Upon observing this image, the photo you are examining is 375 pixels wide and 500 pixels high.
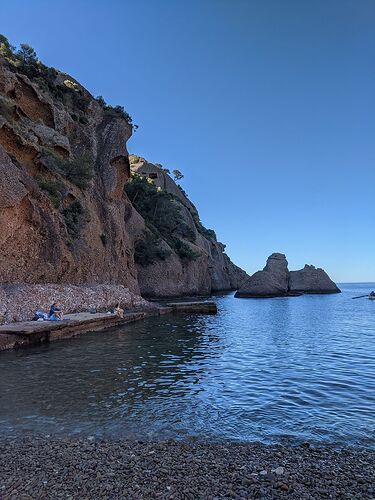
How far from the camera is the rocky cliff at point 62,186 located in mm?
23797

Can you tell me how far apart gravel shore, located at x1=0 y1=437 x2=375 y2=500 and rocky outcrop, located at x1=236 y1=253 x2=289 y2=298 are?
73.9m

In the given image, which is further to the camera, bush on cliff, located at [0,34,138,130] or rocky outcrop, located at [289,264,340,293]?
rocky outcrop, located at [289,264,340,293]

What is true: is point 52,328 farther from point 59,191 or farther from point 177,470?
point 59,191

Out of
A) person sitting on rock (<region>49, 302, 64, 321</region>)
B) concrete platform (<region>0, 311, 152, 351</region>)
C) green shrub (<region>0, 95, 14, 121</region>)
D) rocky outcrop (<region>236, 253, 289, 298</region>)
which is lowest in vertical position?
concrete platform (<region>0, 311, 152, 351</region>)

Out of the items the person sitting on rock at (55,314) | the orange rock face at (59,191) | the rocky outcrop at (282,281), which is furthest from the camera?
the rocky outcrop at (282,281)

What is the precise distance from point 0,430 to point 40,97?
119 feet

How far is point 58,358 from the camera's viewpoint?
49.8 ft

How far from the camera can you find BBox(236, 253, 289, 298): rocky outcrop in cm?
8069

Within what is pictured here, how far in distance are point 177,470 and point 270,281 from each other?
80738mm

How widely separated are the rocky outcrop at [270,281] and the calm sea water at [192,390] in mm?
60403

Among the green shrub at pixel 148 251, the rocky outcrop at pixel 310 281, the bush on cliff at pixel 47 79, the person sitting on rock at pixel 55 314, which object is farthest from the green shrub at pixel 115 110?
the rocky outcrop at pixel 310 281

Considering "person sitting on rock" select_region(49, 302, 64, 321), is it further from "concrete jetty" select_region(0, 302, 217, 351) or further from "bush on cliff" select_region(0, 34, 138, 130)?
"bush on cliff" select_region(0, 34, 138, 130)

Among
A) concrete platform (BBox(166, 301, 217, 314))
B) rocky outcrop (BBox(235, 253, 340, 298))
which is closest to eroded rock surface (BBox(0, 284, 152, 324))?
concrete platform (BBox(166, 301, 217, 314))

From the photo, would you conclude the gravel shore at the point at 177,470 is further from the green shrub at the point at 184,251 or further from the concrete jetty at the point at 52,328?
the green shrub at the point at 184,251
